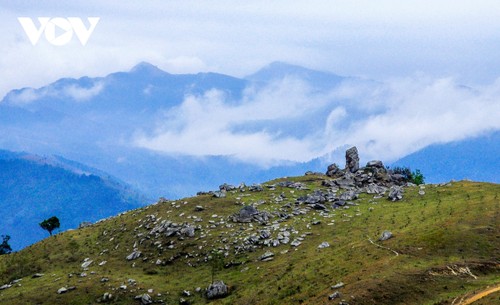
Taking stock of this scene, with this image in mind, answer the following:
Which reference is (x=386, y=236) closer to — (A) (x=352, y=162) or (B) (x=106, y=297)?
(B) (x=106, y=297)

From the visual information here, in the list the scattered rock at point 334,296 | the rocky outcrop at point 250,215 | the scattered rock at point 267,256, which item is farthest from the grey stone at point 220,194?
the scattered rock at point 334,296

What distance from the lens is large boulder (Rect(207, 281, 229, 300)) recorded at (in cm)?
9481

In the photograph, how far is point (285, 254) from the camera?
10544 centimetres

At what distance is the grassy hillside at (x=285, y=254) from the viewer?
8012cm

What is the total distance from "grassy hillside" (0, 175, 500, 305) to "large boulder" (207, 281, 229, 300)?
145 cm

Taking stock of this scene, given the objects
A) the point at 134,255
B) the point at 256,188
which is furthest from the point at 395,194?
the point at 134,255

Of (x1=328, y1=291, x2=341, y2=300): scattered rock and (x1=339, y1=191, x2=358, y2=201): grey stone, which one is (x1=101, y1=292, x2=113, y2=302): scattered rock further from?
(x1=339, y1=191, x2=358, y2=201): grey stone

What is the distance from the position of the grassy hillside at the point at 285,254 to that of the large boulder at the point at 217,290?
145cm

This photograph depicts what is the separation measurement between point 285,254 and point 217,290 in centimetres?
1695

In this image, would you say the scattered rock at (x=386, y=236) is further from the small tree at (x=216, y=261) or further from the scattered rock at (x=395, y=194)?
the scattered rock at (x=395, y=194)

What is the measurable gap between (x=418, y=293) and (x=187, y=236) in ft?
187

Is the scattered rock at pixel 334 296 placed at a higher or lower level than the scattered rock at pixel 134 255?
lower

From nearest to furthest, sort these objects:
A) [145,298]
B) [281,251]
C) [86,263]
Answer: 1. [145,298]
2. [281,251]
3. [86,263]

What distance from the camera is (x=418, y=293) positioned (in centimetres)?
7450
